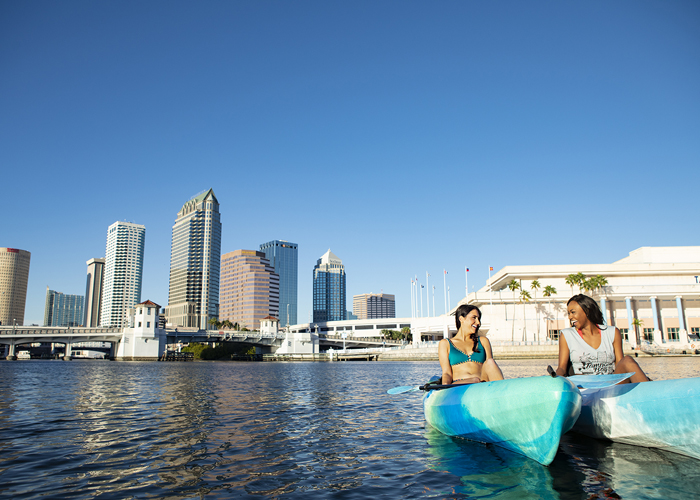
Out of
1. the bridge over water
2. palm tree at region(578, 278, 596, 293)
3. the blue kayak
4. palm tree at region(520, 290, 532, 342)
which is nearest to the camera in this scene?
the blue kayak

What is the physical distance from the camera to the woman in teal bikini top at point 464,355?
29.5ft

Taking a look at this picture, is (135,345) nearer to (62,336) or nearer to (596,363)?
(62,336)

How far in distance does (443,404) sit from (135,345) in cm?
11078

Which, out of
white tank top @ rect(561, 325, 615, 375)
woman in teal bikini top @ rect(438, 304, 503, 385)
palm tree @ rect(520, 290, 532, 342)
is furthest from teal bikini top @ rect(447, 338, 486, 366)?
palm tree @ rect(520, 290, 532, 342)

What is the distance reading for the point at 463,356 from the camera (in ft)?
30.1

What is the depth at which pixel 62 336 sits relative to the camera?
342ft

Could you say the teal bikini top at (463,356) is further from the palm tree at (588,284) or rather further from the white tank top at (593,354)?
the palm tree at (588,284)

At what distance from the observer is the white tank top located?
8.73 metres

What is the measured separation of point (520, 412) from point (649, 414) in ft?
6.65

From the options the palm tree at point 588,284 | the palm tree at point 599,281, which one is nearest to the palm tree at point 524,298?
the palm tree at point 588,284

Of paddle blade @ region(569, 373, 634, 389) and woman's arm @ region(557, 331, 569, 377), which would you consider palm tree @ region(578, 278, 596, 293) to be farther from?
paddle blade @ region(569, 373, 634, 389)

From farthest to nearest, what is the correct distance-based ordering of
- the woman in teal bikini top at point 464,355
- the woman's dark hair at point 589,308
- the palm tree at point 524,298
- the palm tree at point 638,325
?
1. the palm tree at point 524,298
2. the palm tree at point 638,325
3. the woman in teal bikini top at point 464,355
4. the woman's dark hair at point 589,308

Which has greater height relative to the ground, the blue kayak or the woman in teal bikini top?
the woman in teal bikini top

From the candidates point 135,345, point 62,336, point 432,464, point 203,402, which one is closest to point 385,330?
point 135,345
